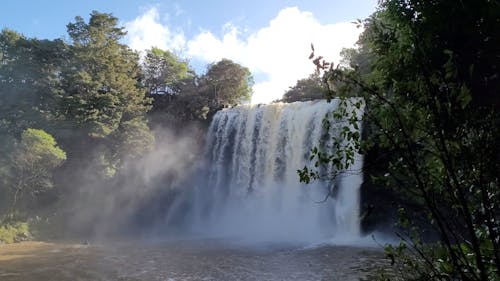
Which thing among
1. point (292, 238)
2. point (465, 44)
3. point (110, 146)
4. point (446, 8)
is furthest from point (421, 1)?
point (110, 146)

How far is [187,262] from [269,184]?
37.9ft

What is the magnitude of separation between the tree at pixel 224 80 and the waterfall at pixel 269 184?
5047 mm

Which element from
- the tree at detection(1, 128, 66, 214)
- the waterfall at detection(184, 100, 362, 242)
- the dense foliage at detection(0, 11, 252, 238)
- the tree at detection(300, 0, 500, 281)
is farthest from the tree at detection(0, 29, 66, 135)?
the tree at detection(300, 0, 500, 281)

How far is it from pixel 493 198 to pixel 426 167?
0.58 meters

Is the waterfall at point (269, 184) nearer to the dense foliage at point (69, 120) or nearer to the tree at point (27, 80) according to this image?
the dense foliage at point (69, 120)

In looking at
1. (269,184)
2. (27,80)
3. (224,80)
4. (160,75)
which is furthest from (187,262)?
(160,75)

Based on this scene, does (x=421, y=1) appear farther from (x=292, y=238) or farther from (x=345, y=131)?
(x=292, y=238)

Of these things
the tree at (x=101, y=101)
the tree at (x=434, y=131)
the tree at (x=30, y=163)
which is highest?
the tree at (x=101, y=101)

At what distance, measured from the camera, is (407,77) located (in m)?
1.87

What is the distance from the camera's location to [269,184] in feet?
84.7

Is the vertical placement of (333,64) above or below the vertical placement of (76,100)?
below

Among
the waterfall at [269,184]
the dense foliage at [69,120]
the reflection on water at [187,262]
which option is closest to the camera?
the reflection on water at [187,262]

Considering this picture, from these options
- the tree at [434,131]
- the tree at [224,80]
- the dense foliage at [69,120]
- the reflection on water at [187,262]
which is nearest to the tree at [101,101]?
the dense foliage at [69,120]

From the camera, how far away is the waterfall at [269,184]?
73.1 ft
